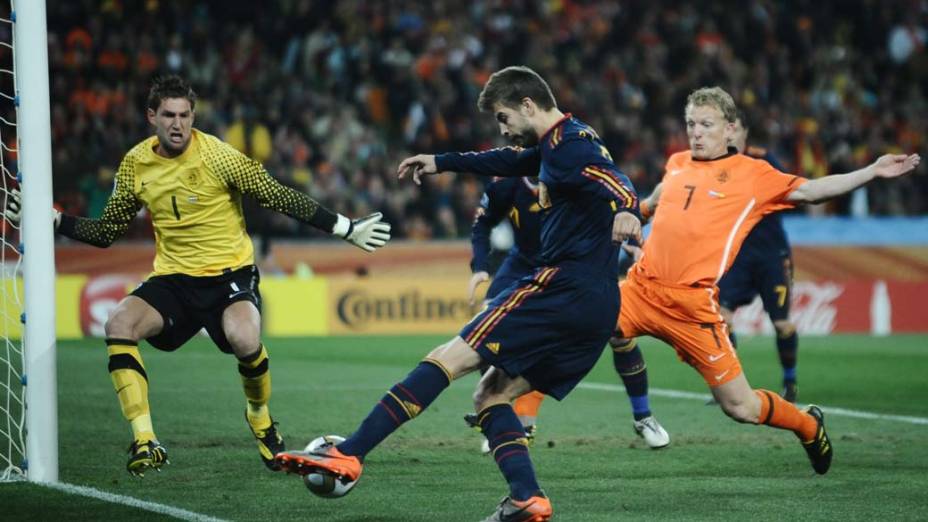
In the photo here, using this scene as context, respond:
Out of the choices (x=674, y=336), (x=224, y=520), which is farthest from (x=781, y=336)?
(x=224, y=520)

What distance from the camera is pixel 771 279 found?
11891 millimetres

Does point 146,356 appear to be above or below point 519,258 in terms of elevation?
below

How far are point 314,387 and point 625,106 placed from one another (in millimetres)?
11872

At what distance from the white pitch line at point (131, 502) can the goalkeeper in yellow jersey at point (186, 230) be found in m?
0.53

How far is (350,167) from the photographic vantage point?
2136 cm

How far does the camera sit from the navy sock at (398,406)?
593 centimetres

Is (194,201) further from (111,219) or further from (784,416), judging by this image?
(784,416)

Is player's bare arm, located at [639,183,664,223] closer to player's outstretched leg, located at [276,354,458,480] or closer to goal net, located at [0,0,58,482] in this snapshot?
player's outstretched leg, located at [276,354,458,480]

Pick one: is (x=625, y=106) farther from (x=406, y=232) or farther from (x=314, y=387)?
(x=314, y=387)

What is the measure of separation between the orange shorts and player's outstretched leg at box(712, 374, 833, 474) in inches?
3.1

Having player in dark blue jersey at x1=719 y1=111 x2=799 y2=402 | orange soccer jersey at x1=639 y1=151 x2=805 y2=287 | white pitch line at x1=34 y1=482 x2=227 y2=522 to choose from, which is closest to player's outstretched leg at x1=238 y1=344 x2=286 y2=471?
white pitch line at x1=34 y1=482 x2=227 y2=522

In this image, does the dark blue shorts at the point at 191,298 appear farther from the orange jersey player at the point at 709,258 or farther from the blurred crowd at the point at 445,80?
the blurred crowd at the point at 445,80

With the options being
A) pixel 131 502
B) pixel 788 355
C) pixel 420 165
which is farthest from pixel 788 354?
pixel 131 502

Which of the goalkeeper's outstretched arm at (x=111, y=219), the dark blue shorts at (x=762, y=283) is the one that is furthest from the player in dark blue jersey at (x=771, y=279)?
the goalkeeper's outstretched arm at (x=111, y=219)
